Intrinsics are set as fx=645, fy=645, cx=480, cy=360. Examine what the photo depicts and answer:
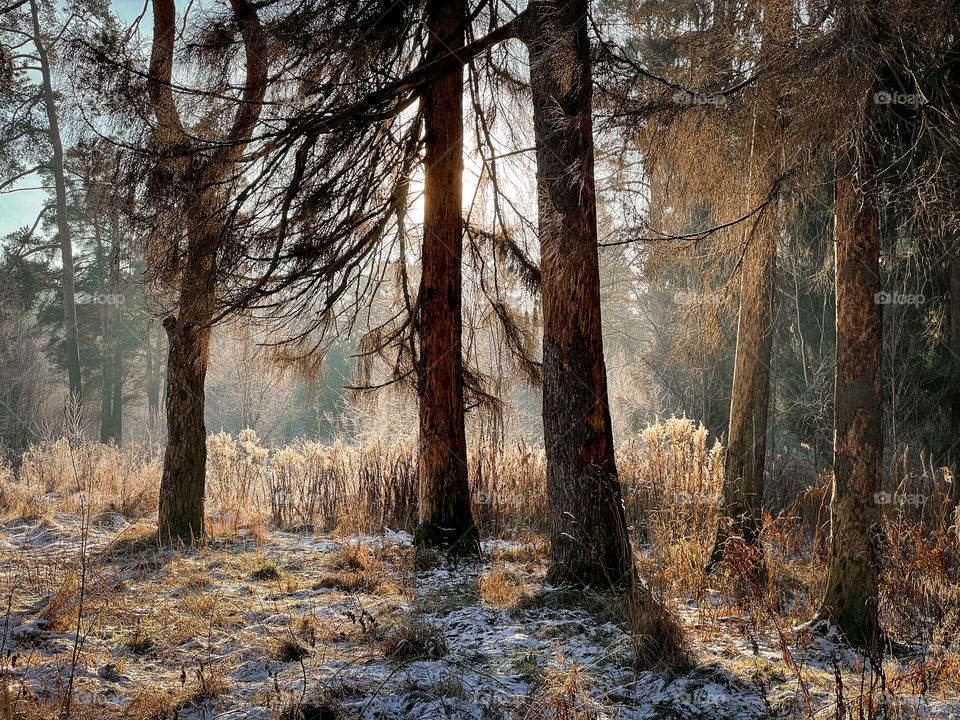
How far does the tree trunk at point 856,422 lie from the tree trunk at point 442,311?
314 cm

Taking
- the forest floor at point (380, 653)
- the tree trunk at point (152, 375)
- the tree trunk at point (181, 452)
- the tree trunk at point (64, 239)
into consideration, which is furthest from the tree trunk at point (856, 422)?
the tree trunk at point (152, 375)

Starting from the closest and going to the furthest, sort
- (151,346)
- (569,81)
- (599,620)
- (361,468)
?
1. (599,620)
2. (569,81)
3. (361,468)
4. (151,346)

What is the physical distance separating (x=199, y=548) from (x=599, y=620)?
13.2ft

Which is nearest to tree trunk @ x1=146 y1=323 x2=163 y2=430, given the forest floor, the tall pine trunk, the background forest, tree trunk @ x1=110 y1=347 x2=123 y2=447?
tree trunk @ x1=110 y1=347 x2=123 y2=447

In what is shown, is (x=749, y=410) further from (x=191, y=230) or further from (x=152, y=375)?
(x=152, y=375)

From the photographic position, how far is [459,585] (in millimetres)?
4934

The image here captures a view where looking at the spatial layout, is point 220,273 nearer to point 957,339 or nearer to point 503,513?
point 503,513

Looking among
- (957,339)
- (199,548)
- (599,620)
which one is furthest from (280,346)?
(957,339)

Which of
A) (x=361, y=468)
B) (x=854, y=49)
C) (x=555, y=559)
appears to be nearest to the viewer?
(x=854, y=49)

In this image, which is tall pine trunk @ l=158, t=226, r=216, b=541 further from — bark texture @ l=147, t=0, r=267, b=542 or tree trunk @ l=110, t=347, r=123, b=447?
tree trunk @ l=110, t=347, r=123, b=447

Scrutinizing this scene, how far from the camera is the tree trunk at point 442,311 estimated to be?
6016 mm

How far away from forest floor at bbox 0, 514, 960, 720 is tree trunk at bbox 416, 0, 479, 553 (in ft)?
2.43

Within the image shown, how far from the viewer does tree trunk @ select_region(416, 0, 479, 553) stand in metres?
6.02

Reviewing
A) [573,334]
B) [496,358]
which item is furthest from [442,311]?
[573,334]
